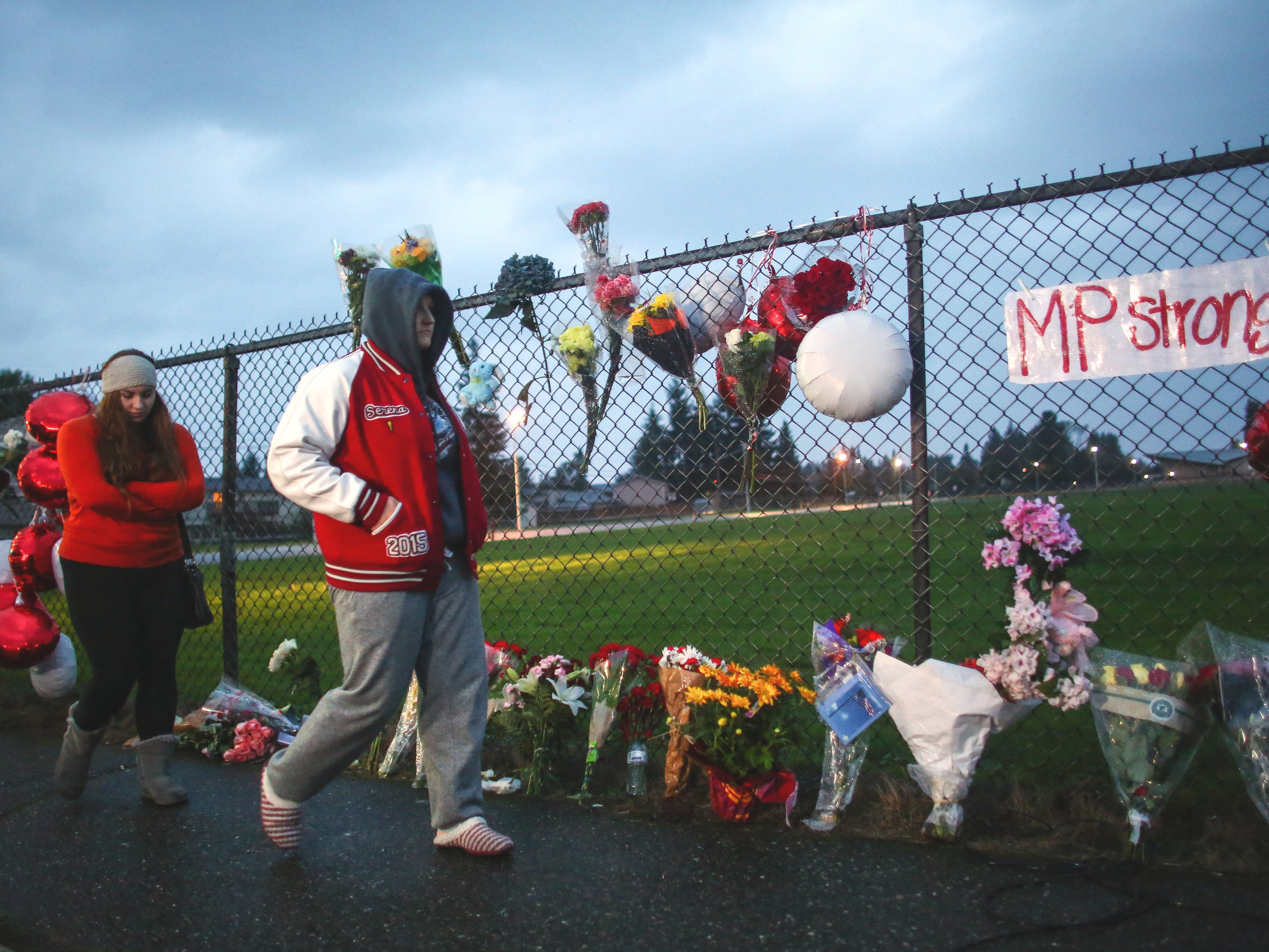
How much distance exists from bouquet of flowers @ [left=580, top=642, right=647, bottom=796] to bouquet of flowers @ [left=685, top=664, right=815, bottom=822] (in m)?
0.42

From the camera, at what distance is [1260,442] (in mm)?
2594

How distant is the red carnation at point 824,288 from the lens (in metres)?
3.10

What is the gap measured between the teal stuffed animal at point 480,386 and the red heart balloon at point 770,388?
3.41ft

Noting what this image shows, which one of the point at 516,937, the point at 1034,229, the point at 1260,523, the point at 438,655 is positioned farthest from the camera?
the point at 1260,523

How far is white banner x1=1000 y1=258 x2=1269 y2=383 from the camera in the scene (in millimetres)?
2646

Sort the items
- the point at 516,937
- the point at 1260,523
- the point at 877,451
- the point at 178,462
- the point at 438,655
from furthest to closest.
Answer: the point at 1260,523, the point at 178,462, the point at 877,451, the point at 438,655, the point at 516,937

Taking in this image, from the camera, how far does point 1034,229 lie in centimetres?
297

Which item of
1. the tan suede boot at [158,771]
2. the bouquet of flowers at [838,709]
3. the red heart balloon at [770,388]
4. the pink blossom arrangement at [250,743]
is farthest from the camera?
the pink blossom arrangement at [250,743]

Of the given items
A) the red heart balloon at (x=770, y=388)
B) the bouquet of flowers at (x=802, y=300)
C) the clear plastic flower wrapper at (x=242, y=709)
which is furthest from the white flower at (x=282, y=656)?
the bouquet of flowers at (x=802, y=300)

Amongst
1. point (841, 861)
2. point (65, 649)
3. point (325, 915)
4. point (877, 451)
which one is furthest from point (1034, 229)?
point (65, 649)

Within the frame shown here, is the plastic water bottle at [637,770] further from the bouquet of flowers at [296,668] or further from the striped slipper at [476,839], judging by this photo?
the bouquet of flowers at [296,668]

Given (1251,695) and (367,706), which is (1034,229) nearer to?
(1251,695)

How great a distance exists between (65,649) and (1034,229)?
520 cm

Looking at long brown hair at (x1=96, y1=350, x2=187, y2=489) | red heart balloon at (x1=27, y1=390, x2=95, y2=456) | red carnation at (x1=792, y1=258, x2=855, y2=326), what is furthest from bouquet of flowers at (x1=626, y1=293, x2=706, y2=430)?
red heart balloon at (x1=27, y1=390, x2=95, y2=456)
